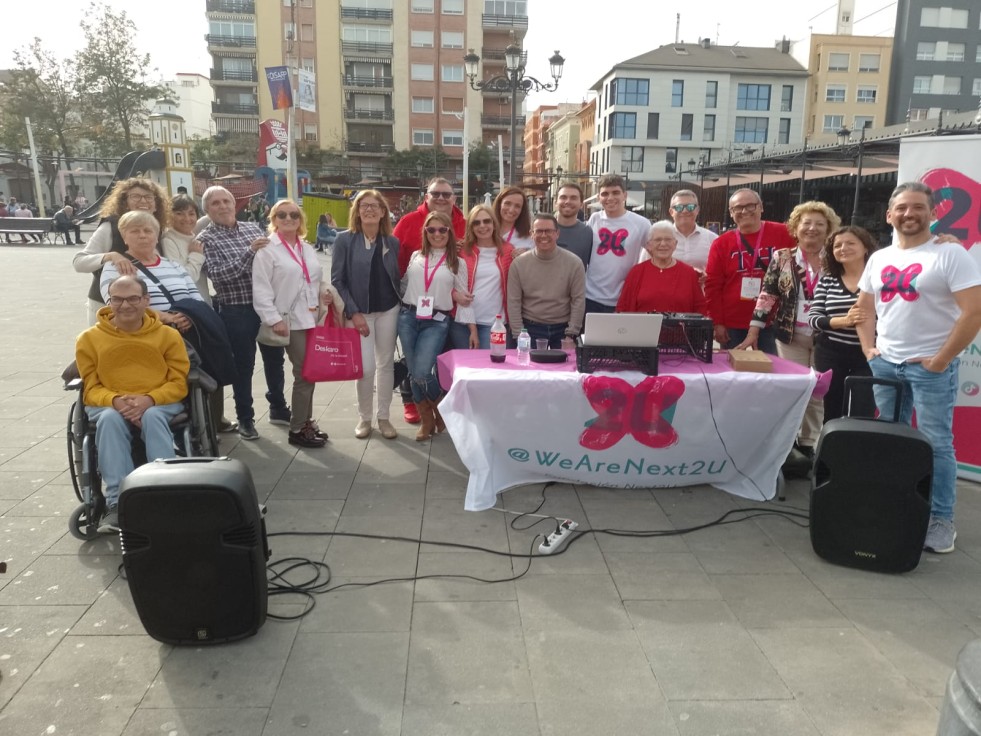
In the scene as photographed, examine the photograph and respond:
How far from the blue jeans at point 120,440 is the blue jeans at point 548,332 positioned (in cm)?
238

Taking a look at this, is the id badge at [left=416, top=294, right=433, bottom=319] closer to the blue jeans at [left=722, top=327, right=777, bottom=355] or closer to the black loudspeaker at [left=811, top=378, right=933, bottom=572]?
the blue jeans at [left=722, top=327, right=777, bottom=355]

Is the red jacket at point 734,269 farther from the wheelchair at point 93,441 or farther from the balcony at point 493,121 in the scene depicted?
the balcony at point 493,121

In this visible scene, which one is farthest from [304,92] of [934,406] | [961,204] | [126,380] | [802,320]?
[934,406]

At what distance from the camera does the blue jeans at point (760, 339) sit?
15.8ft

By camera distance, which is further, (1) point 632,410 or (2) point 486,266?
(2) point 486,266

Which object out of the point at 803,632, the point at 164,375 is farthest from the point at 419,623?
the point at 164,375

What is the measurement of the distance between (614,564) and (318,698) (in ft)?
5.09

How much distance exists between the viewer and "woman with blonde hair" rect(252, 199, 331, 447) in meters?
4.69

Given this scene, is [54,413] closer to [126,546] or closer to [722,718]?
[126,546]

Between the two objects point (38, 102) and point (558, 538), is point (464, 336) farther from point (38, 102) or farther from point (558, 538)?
point (38, 102)

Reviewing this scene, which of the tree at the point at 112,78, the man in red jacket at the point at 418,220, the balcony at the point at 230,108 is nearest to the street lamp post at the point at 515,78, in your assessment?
the man in red jacket at the point at 418,220

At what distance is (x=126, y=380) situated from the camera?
11.6ft

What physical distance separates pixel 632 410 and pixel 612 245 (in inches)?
69.1

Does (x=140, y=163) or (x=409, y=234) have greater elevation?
(x=140, y=163)
